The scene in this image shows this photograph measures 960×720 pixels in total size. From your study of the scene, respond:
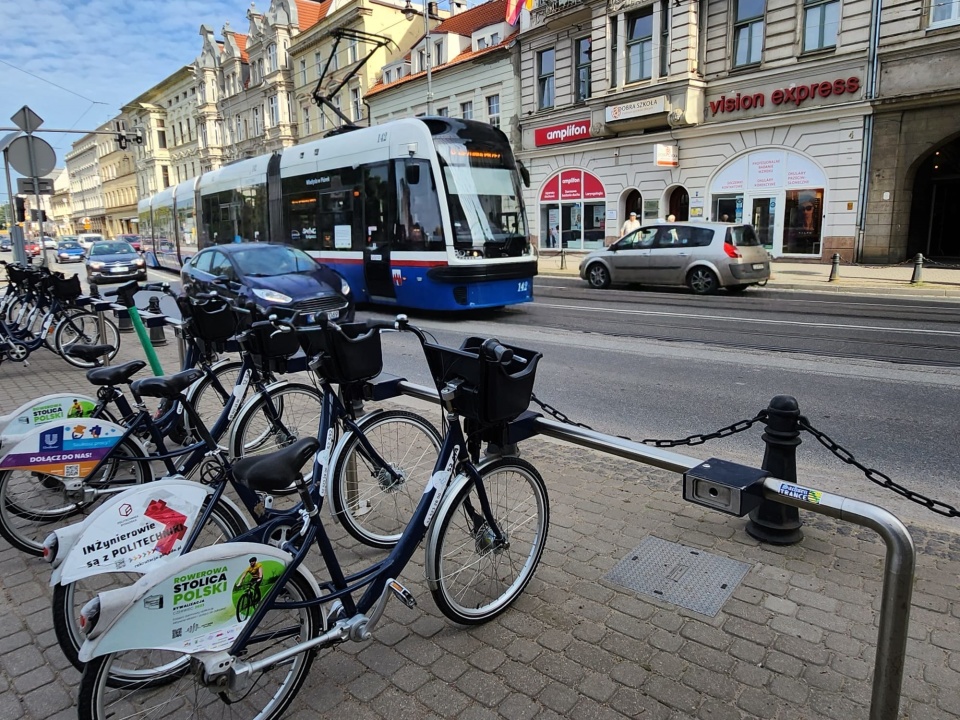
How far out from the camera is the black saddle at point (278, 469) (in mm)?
2340

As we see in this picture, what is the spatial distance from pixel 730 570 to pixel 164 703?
2.59m

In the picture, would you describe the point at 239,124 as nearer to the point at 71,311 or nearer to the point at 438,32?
the point at 438,32

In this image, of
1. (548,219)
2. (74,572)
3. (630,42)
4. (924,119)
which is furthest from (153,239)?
(74,572)

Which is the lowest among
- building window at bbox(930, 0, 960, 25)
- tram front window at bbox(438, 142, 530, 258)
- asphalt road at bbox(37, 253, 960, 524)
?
asphalt road at bbox(37, 253, 960, 524)

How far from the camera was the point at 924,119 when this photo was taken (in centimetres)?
1903

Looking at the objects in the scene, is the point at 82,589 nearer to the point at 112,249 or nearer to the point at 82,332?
the point at 82,332

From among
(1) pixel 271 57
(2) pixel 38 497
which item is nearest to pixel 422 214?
(2) pixel 38 497

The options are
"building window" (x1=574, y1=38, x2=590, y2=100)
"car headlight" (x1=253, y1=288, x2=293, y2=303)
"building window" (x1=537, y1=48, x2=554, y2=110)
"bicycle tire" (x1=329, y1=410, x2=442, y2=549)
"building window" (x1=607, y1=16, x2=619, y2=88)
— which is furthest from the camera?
"building window" (x1=537, y1=48, x2=554, y2=110)

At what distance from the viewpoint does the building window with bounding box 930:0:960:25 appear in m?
18.1

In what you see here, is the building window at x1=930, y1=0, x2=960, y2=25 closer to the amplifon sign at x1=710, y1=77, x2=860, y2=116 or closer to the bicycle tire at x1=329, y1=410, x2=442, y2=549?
the amplifon sign at x1=710, y1=77, x2=860, y2=116

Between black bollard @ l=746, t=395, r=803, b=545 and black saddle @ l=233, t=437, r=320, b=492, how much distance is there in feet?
7.86

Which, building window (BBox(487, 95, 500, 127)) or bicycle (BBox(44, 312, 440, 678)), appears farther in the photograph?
building window (BBox(487, 95, 500, 127))

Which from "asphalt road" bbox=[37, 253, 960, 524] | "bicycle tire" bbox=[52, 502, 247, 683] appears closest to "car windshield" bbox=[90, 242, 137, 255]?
"asphalt road" bbox=[37, 253, 960, 524]

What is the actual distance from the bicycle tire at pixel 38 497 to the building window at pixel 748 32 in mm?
23968
